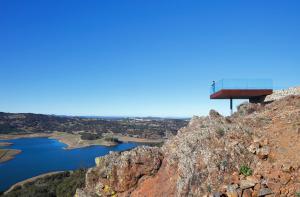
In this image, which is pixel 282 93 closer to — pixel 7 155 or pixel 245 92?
pixel 245 92

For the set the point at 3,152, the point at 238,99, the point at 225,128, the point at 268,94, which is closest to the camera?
the point at 225,128

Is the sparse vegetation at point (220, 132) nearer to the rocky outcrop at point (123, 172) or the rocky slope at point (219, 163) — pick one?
the rocky slope at point (219, 163)

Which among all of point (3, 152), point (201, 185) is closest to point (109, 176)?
point (201, 185)

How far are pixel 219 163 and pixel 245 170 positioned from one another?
1.31 metres

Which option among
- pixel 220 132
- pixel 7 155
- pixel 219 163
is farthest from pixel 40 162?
pixel 219 163

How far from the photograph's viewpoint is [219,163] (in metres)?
17.1

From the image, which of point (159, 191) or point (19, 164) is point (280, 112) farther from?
point (19, 164)

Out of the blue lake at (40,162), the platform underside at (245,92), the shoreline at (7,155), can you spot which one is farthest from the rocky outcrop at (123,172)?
the shoreline at (7,155)

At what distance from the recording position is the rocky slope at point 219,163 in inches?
610

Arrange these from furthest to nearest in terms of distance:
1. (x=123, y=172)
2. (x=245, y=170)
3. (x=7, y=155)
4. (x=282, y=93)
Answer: (x=7, y=155), (x=282, y=93), (x=123, y=172), (x=245, y=170)

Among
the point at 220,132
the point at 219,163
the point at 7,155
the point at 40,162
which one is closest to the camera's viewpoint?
the point at 219,163

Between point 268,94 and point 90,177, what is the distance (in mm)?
17474

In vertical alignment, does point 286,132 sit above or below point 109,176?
above

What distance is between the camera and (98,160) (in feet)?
72.6
